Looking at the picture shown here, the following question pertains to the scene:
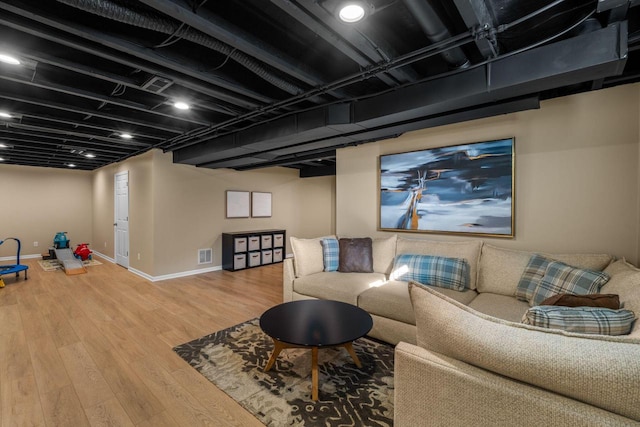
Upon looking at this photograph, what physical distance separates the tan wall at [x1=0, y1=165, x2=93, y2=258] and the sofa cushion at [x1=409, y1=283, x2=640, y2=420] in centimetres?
1020

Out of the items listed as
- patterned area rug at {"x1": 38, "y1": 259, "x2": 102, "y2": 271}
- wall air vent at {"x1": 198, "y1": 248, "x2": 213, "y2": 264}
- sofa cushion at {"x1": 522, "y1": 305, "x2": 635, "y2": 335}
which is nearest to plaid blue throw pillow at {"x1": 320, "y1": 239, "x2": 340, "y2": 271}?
sofa cushion at {"x1": 522, "y1": 305, "x2": 635, "y2": 335}

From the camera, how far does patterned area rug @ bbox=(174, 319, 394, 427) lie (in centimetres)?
186

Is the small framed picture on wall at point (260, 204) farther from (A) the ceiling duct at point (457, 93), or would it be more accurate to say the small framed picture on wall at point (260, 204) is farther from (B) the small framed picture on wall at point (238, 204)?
(A) the ceiling duct at point (457, 93)

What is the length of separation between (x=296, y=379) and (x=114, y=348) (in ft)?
6.08

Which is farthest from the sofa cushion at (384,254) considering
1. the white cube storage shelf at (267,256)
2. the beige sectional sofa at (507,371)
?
the white cube storage shelf at (267,256)

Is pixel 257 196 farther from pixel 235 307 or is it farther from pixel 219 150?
pixel 235 307

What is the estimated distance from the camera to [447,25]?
5.99 ft

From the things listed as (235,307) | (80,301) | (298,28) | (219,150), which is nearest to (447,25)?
(298,28)

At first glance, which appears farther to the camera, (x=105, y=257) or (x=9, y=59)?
(x=105, y=257)

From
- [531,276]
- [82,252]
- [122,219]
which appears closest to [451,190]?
[531,276]

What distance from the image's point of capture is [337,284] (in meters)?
3.19

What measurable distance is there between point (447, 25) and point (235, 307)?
12.3 ft

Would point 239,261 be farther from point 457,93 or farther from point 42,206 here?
point 42,206

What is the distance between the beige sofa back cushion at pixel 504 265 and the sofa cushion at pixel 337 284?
3.45ft
